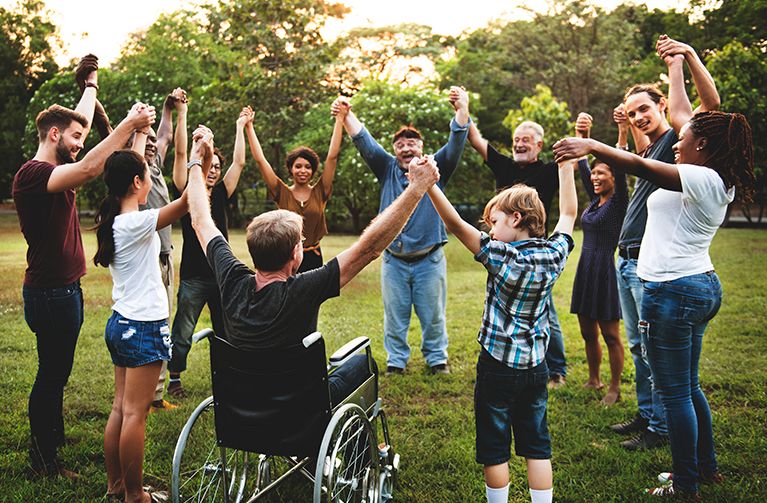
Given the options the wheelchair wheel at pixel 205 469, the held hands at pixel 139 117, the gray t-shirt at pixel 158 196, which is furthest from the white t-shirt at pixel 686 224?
the gray t-shirt at pixel 158 196

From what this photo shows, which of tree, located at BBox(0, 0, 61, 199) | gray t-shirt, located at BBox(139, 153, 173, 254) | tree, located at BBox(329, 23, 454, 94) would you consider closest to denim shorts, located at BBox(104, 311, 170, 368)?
gray t-shirt, located at BBox(139, 153, 173, 254)

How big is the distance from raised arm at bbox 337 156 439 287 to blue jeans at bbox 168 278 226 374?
228 centimetres

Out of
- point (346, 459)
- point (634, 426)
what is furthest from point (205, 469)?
point (634, 426)

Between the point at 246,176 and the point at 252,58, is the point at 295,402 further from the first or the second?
the point at 246,176

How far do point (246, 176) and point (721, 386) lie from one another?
25322 millimetres

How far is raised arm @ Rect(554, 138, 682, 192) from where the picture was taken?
212 centimetres

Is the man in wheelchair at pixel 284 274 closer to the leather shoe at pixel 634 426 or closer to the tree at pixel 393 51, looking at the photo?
the leather shoe at pixel 634 426

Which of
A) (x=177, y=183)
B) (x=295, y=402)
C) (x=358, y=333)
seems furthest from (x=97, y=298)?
(x=295, y=402)

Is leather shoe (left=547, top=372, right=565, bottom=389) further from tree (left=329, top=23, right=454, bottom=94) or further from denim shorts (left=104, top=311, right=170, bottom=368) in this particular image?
tree (left=329, top=23, right=454, bottom=94)

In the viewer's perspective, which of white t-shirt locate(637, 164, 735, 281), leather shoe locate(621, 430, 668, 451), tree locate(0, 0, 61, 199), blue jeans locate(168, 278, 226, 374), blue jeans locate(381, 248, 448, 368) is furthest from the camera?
tree locate(0, 0, 61, 199)

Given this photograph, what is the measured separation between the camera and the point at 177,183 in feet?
12.2

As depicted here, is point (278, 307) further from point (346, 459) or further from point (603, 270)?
point (603, 270)

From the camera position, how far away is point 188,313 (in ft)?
13.4

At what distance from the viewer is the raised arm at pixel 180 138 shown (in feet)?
10.9
